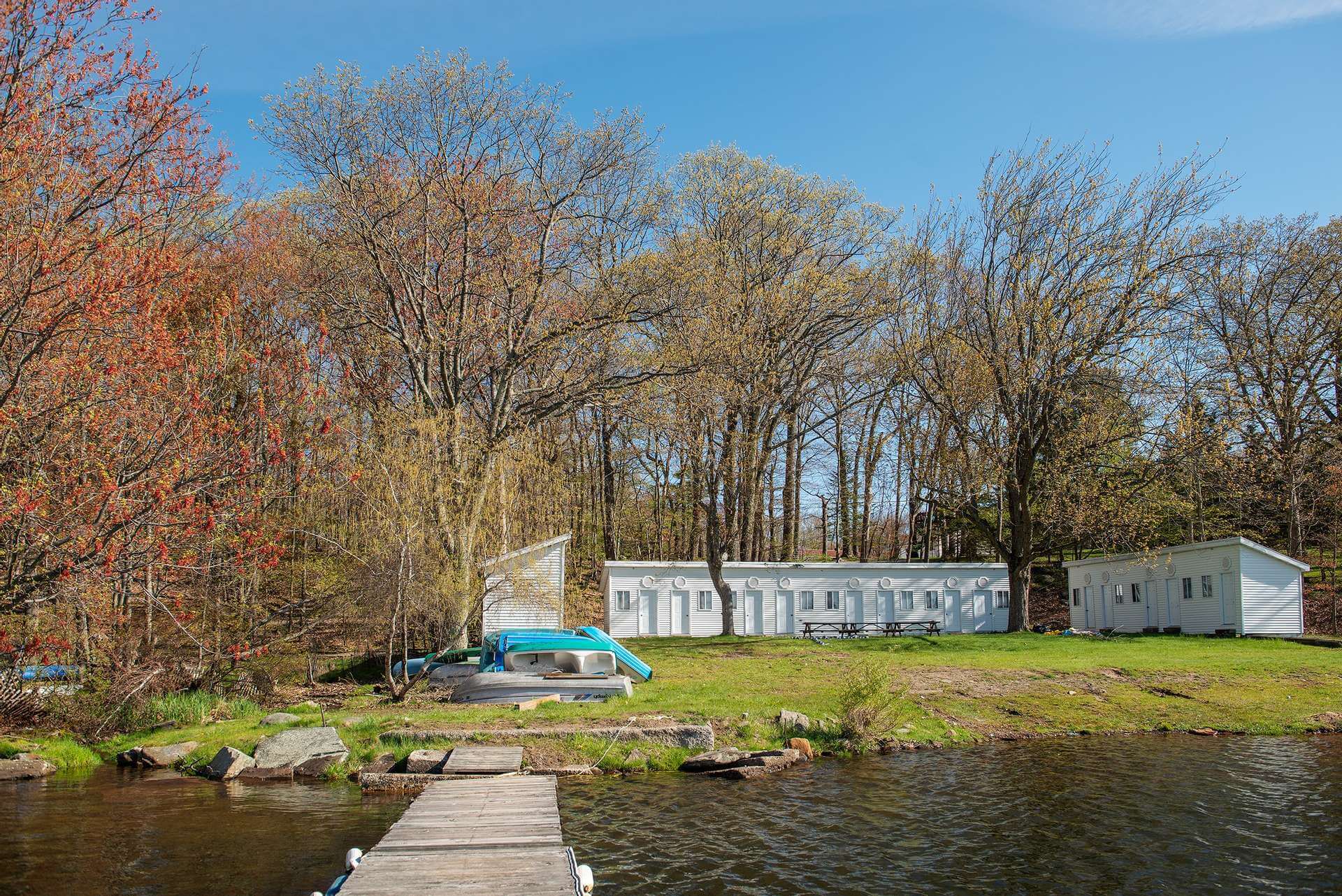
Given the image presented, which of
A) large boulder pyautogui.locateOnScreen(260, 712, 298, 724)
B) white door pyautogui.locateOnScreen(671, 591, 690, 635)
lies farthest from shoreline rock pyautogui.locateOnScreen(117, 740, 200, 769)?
white door pyautogui.locateOnScreen(671, 591, 690, 635)

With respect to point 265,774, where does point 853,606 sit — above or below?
above

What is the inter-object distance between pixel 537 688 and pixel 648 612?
18504 mm

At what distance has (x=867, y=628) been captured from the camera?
121 ft

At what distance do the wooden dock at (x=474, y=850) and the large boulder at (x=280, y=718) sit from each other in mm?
6644

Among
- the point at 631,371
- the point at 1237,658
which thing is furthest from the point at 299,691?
the point at 1237,658

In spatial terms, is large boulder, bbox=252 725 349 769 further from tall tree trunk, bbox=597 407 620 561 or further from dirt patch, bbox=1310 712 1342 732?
tall tree trunk, bbox=597 407 620 561

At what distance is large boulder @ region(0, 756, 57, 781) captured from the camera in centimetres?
1421

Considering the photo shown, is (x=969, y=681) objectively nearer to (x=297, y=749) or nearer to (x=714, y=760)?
(x=714, y=760)

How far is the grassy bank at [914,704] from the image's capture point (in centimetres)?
1530

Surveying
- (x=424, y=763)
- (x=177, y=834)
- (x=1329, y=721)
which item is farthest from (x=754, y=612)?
(x=177, y=834)

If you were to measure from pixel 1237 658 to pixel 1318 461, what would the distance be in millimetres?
16497

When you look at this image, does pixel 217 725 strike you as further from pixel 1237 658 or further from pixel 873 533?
pixel 873 533

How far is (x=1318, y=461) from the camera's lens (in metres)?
35.7

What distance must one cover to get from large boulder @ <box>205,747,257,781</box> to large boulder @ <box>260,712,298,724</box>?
184cm
